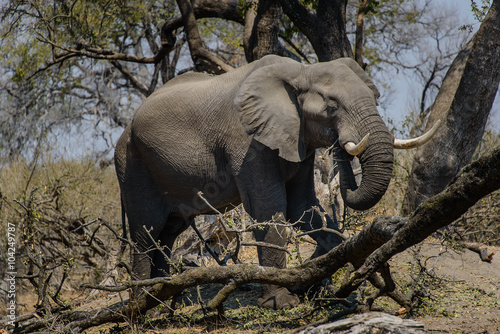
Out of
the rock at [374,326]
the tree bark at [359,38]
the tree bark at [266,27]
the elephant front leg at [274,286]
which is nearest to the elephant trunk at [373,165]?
the elephant front leg at [274,286]

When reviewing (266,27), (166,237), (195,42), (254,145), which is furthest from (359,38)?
(166,237)

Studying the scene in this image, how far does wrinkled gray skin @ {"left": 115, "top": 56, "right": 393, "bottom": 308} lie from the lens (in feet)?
17.2

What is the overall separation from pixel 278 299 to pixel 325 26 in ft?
15.2

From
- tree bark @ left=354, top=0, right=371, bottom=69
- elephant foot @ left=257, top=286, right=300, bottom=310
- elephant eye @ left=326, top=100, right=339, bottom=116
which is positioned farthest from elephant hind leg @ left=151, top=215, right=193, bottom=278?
tree bark @ left=354, top=0, right=371, bottom=69

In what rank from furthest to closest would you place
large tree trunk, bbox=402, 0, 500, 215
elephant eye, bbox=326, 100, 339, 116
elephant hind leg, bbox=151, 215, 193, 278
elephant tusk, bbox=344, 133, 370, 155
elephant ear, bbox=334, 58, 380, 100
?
large tree trunk, bbox=402, 0, 500, 215 → elephant hind leg, bbox=151, 215, 193, 278 → elephant ear, bbox=334, 58, 380, 100 → elephant eye, bbox=326, 100, 339, 116 → elephant tusk, bbox=344, 133, 370, 155

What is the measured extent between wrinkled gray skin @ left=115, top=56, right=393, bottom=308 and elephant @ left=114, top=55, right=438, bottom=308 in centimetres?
1

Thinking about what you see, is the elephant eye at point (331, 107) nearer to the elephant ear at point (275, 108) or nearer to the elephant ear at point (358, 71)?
the elephant ear at point (275, 108)

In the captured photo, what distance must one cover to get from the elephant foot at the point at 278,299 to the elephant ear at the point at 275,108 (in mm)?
1243

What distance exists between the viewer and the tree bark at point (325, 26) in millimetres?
8508

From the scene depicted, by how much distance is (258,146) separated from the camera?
5633mm

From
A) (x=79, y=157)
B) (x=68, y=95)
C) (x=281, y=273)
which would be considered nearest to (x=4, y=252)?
(x=79, y=157)

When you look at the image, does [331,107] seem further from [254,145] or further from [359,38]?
[359,38]

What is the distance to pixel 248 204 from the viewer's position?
220 inches

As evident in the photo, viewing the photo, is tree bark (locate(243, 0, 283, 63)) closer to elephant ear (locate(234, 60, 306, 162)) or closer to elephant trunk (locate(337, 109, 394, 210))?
elephant ear (locate(234, 60, 306, 162))
